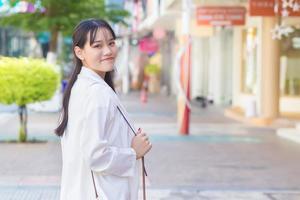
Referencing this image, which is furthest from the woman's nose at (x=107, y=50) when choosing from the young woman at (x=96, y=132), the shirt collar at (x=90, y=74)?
the shirt collar at (x=90, y=74)

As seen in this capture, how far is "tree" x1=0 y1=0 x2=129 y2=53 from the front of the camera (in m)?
25.8

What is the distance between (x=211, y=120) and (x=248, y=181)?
12.9 metres

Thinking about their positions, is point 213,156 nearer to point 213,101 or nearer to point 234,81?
point 234,81

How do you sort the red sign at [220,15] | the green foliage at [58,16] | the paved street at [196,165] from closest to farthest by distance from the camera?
the paved street at [196,165]
the red sign at [220,15]
the green foliage at [58,16]

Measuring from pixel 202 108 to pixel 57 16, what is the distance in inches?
279

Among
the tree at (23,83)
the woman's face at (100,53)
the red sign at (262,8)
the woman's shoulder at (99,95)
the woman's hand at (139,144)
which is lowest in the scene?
the tree at (23,83)

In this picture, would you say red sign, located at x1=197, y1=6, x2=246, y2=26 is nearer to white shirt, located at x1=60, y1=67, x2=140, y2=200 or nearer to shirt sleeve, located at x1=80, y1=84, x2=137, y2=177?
white shirt, located at x1=60, y1=67, x2=140, y2=200

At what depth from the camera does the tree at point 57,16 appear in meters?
25.8

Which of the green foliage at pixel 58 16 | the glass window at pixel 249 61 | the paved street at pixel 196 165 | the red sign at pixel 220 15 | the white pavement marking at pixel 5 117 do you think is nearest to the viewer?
the paved street at pixel 196 165

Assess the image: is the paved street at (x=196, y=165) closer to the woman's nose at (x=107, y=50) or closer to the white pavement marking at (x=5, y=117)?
the white pavement marking at (x=5, y=117)

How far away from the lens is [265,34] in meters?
21.2

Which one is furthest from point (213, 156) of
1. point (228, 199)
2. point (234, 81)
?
point (234, 81)

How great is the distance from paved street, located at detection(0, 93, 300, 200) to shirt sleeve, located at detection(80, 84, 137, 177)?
5.73 m

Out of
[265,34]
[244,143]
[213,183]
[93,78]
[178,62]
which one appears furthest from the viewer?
[265,34]
